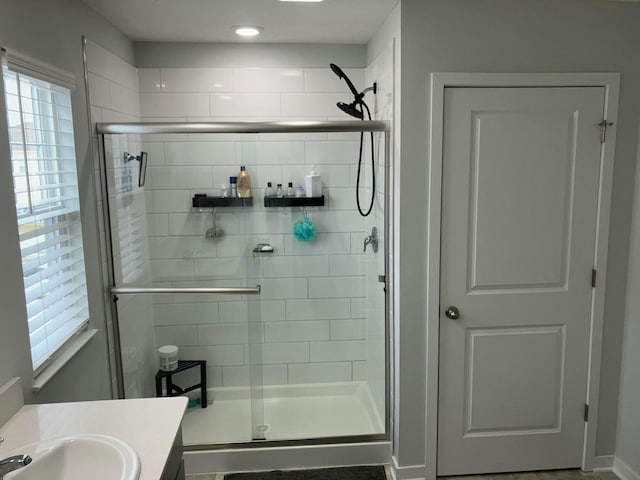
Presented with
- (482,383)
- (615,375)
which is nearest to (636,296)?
(615,375)

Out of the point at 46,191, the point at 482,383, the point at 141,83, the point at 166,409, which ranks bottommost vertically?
the point at 482,383

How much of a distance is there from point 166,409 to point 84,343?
79cm

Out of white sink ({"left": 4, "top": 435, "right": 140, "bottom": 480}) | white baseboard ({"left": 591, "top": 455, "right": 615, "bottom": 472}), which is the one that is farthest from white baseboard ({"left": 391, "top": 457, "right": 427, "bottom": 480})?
white sink ({"left": 4, "top": 435, "right": 140, "bottom": 480})

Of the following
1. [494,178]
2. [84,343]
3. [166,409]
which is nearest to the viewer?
[166,409]

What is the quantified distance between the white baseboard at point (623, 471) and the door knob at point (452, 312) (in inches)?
46.3

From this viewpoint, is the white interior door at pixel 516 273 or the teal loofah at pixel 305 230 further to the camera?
the teal loofah at pixel 305 230

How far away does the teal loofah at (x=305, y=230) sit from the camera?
10.3 feet

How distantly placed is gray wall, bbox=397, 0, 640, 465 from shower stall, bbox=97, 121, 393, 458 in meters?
0.22

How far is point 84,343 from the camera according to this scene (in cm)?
233

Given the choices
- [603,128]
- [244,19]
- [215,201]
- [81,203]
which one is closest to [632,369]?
[603,128]

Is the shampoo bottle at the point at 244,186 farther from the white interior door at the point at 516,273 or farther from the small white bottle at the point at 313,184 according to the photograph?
the white interior door at the point at 516,273

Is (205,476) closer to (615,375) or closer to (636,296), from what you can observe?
(615,375)

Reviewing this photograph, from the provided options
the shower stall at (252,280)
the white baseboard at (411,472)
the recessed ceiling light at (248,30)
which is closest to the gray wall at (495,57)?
the shower stall at (252,280)

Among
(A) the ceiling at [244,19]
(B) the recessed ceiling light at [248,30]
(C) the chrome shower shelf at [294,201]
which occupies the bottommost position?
(C) the chrome shower shelf at [294,201]
